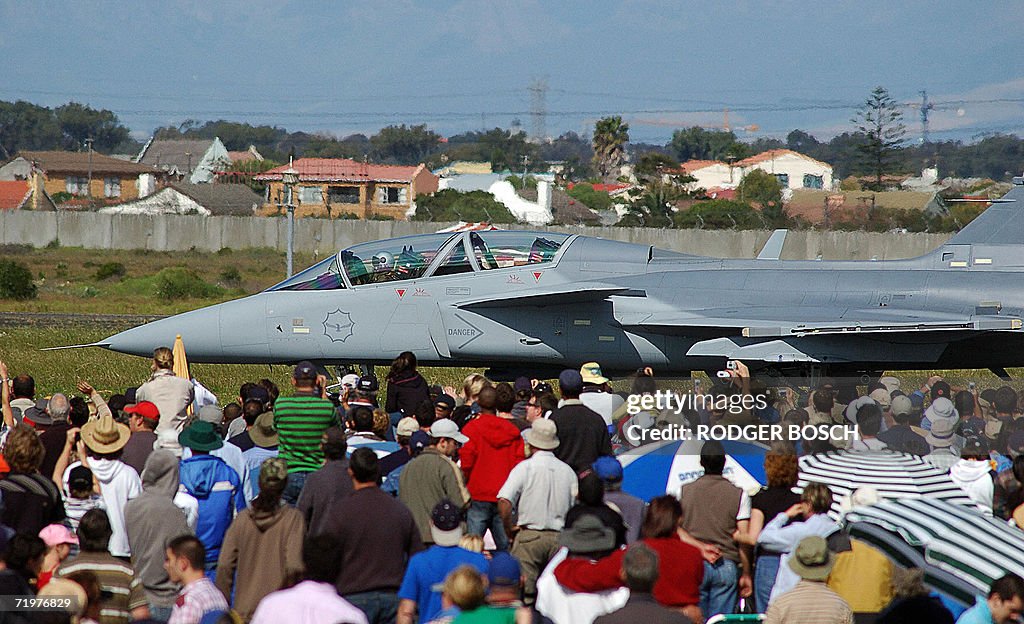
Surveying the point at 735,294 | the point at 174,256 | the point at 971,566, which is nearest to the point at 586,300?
the point at 735,294

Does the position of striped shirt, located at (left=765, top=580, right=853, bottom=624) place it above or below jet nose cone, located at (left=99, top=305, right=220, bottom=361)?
below

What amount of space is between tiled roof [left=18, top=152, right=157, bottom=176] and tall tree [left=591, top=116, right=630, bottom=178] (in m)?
51.9

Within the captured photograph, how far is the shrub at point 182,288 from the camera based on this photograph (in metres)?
40.1

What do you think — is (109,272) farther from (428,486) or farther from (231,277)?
(428,486)

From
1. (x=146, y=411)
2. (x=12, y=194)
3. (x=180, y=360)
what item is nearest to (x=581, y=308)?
(x=180, y=360)

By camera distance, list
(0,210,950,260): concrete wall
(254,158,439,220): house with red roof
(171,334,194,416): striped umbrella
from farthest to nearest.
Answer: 1. (254,158,439,220): house with red roof
2. (0,210,950,260): concrete wall
3. (171,334,194,416): striped umbrella

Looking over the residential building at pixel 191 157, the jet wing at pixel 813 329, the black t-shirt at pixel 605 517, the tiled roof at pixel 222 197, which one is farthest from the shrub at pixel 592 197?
the black t-shirt at pixel 605 517

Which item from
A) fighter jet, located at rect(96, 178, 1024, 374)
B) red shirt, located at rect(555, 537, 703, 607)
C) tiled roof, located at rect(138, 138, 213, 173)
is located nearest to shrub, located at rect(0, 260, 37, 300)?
fighter jet, located at rect(96, 178, 1024, 374)

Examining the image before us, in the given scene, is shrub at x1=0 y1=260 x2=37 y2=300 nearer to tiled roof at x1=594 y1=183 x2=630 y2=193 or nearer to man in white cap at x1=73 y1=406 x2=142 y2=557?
man in white cap at x1=73 y1=406 x2=142 y2=557

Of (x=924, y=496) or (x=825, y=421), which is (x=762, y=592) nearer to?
(x=924, y=496)

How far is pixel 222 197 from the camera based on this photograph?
95.2 m

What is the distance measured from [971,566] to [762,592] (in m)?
1.47

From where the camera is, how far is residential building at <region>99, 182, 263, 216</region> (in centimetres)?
9044

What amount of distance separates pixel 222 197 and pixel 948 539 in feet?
307
